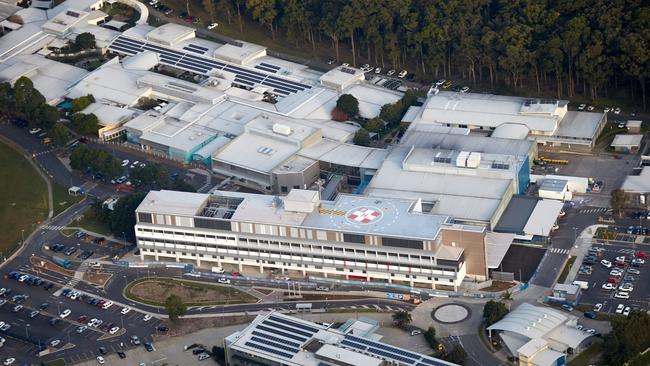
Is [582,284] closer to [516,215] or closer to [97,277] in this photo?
[516,215]

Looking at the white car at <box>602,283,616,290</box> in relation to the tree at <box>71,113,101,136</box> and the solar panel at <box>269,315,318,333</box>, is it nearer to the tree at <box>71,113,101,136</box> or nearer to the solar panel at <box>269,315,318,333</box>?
the solar panel at <box>269,315,318,333</box>

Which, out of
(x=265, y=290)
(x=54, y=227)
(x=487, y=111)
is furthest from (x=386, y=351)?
(x=487, y=111)

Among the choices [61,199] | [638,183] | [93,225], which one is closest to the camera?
[638,183]

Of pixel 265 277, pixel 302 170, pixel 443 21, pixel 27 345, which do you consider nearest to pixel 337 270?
pixel 265 277

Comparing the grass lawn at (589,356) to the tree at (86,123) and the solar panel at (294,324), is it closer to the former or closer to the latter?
Result: the solar panel at (294,324)

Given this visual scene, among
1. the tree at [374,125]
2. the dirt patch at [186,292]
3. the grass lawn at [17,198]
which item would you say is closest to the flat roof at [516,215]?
the tree at [374,125]

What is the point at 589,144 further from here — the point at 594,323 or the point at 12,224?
the point at 12,224
